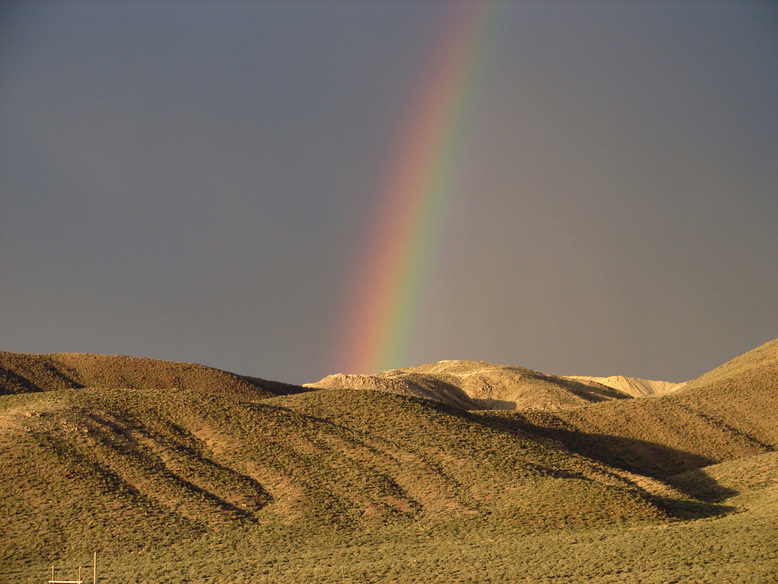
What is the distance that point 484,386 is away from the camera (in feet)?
309

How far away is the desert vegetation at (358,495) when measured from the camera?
28.4 meters

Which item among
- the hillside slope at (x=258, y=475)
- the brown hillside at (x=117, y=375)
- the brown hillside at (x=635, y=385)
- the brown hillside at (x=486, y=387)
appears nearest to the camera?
the hillside slope at (x=258, y=475)

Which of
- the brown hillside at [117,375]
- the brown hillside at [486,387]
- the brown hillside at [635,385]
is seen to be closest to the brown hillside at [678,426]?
the brown hillside at [486,387]

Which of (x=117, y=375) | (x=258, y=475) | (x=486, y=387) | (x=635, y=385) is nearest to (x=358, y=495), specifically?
(x=258, y=475)

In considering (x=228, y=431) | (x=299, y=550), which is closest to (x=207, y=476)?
(x=228, y=431)

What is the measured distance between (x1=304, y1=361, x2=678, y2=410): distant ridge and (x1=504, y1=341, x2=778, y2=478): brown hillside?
18.2 meters

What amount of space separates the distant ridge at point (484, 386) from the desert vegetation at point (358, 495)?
84.3 feet

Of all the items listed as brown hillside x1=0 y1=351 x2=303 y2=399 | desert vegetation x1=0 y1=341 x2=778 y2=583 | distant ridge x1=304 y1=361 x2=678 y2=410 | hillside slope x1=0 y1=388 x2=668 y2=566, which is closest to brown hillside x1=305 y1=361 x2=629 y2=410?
distant ridge x1=304 y1=361 x2=678 y2=410

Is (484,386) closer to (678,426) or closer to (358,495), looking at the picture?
(678,426)

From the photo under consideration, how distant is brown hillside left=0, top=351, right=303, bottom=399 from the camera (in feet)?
217

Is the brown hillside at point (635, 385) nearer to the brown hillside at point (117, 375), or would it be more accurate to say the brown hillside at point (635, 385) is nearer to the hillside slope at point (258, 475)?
the brown hillside at point (117, 375)

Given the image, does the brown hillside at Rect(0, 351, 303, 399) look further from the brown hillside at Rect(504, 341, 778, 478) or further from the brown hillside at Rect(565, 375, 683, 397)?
the brown hillside at Rect(565, 375, 683, 397)

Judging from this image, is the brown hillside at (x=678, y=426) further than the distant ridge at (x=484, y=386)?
No

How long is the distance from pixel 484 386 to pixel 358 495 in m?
57.8
